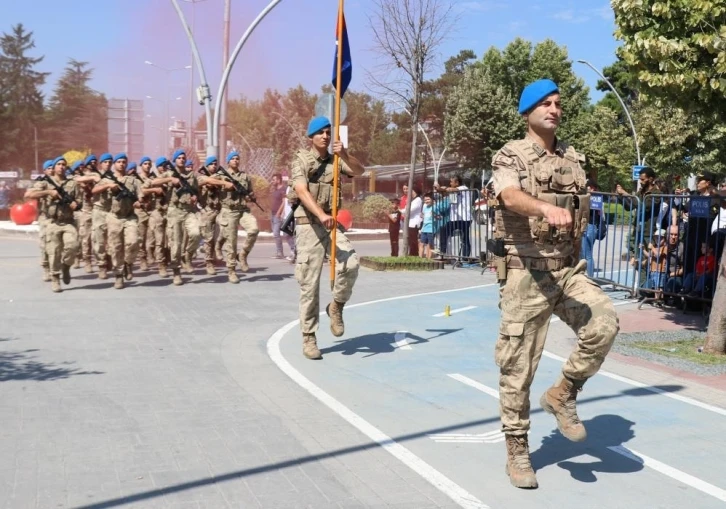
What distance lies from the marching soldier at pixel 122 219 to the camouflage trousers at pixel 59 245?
0.60 metres

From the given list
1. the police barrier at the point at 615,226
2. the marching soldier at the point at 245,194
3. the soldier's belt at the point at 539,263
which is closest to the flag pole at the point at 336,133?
the soldier's belt at the point at 539,263

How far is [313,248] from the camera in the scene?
834 centimetres

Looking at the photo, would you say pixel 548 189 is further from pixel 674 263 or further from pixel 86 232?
pixel 86 232

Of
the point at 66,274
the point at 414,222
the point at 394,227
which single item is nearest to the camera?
the point at 66,274

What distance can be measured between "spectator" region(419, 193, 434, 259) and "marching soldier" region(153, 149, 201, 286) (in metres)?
5.40

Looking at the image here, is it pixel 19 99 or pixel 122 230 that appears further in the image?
pixel 19 99

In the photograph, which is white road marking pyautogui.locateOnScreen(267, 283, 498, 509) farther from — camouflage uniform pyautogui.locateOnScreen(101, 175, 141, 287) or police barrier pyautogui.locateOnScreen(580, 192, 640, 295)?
police barrier pyautogui.locateOnScreen(580, 192, 640, 295)

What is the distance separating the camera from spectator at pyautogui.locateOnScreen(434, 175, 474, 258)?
1759cm

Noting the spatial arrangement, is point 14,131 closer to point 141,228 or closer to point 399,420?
point 141,228

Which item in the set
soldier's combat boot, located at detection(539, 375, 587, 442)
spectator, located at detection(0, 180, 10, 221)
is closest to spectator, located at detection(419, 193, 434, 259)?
soldier's combat boot, located at detection(539, 375, 587, 442)

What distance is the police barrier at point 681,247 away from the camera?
37.3 ft

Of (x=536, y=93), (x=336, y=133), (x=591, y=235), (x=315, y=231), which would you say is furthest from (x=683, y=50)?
(x=591, y=235)

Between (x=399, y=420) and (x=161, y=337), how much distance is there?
161 inches

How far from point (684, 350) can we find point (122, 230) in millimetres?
8512
